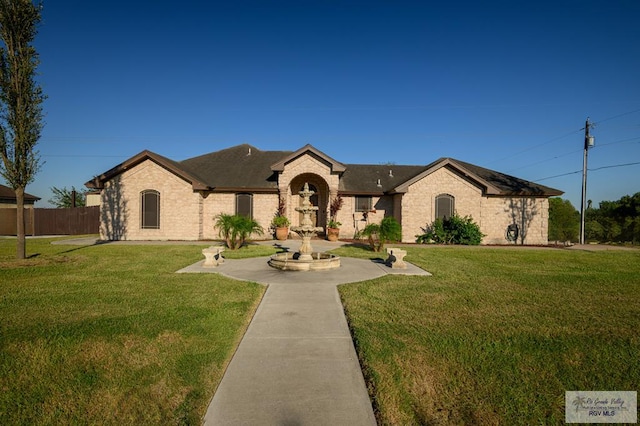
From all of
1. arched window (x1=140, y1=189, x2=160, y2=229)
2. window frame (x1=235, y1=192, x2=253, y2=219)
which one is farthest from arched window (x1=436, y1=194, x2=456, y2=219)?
arched window (x1=140, y1=189, x2=160, y2=229)

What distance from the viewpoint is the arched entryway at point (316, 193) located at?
2209 centimetres

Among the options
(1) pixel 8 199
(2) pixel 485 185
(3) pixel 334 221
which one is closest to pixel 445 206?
(2) pixel 485 185

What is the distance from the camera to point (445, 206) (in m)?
20.1

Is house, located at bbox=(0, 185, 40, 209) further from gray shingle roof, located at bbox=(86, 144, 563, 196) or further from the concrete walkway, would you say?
the concrete walkway

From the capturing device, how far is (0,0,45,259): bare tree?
456 inches

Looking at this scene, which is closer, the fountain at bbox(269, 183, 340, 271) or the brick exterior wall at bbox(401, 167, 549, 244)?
the fountain at bbox(269, 183, 340, 271)

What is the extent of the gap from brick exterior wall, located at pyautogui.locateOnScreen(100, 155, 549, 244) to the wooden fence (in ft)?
26.3

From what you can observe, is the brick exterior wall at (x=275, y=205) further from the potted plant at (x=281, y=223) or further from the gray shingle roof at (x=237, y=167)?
the gray shingle roof at (x=237, y=167)

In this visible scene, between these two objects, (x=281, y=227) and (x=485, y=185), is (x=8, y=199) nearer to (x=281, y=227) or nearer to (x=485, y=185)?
(x=281, y=227)

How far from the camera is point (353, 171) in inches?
973

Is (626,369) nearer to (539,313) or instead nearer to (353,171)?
(539,313)

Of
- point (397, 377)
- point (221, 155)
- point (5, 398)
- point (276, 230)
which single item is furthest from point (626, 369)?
point (221, 155)

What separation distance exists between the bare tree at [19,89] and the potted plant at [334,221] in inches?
556

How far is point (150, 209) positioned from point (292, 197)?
884 cm
